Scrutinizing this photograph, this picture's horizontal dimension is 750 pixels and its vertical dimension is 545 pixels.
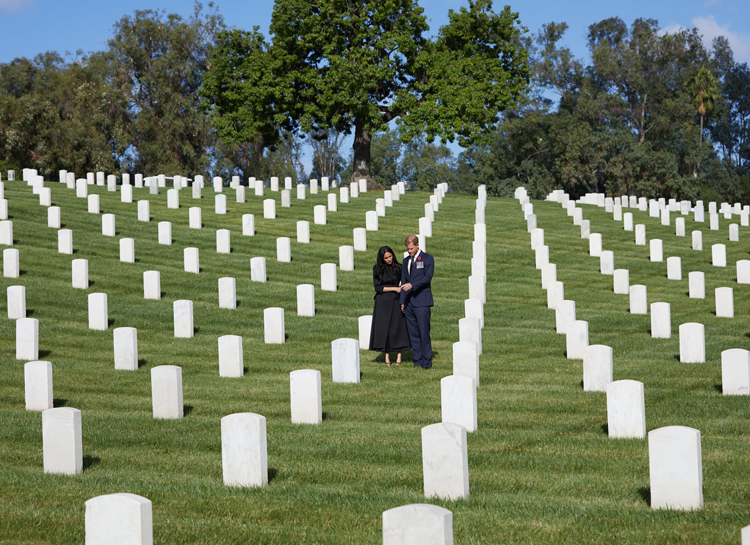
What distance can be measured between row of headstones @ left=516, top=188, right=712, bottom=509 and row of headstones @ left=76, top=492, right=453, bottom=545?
2.45 metres

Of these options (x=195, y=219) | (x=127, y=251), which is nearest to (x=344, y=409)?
(x=127, y=251)

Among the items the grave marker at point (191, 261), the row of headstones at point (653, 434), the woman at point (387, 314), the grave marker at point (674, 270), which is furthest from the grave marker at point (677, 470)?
the grave marker at point (674, 270)

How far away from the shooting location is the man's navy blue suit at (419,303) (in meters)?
13.1

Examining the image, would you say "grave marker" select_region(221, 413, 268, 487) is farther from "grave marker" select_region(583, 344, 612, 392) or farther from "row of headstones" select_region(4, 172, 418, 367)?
"row of headstones" select_region(4, 172, 418, 367)

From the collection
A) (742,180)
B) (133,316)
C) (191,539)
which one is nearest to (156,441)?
(191,539)

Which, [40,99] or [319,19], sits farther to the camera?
[40,99]

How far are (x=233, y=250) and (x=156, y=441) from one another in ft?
54.6

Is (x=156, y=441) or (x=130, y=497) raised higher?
(x=130, y=497)

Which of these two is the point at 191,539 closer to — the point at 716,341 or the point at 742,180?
the point at 716,341

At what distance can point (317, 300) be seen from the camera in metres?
20.0

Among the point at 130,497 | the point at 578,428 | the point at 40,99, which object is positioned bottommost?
the point at 578,428

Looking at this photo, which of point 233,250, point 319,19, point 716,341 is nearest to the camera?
point 716,341

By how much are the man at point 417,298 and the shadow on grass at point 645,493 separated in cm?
622

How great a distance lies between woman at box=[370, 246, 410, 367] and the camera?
44.4 ft
